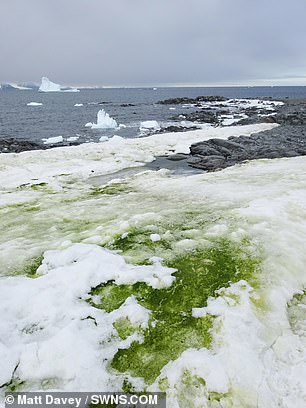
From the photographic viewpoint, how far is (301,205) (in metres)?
9.12

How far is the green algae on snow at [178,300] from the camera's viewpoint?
4328mm

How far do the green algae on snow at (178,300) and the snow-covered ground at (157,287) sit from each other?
88mm

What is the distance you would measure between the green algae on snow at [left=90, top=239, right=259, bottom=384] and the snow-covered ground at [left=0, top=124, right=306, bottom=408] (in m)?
0.09

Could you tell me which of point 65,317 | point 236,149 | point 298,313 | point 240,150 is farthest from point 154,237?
point 236,149

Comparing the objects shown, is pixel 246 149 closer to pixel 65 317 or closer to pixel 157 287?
pixel 157 287

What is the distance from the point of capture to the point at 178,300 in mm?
5367

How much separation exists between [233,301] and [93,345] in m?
2.25

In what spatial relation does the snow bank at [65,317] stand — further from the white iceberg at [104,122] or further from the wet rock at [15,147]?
the white iceberg at [104,122]

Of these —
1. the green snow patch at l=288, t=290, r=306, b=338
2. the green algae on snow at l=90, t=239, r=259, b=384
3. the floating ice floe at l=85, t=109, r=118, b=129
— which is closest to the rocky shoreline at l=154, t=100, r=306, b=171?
the green algae on snow at l=90, t=239, r=259, b=384

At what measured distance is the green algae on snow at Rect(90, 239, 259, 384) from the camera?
14.2 ft

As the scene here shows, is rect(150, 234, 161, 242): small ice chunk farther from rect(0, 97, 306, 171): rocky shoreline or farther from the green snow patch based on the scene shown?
rect(0, 97, 306, 171): rocky shoreline

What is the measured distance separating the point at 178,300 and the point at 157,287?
0.47 meters

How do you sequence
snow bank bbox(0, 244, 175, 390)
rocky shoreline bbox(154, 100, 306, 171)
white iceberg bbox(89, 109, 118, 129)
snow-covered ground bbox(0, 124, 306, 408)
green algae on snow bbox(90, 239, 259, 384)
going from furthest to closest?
white iceberg bbox(89, 109, 118, 129)
rocky shoreline bbox(154, 100, 306, 171)
green algae on snow bbox(90, 239, 259, 384)
snow bank bbox(0, 244, 175, 390)
snow-covered ground bbox(0, 124, 306, 408)

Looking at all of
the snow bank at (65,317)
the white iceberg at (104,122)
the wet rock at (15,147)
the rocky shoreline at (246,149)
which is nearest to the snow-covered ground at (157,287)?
the snow bank at (65,317)
